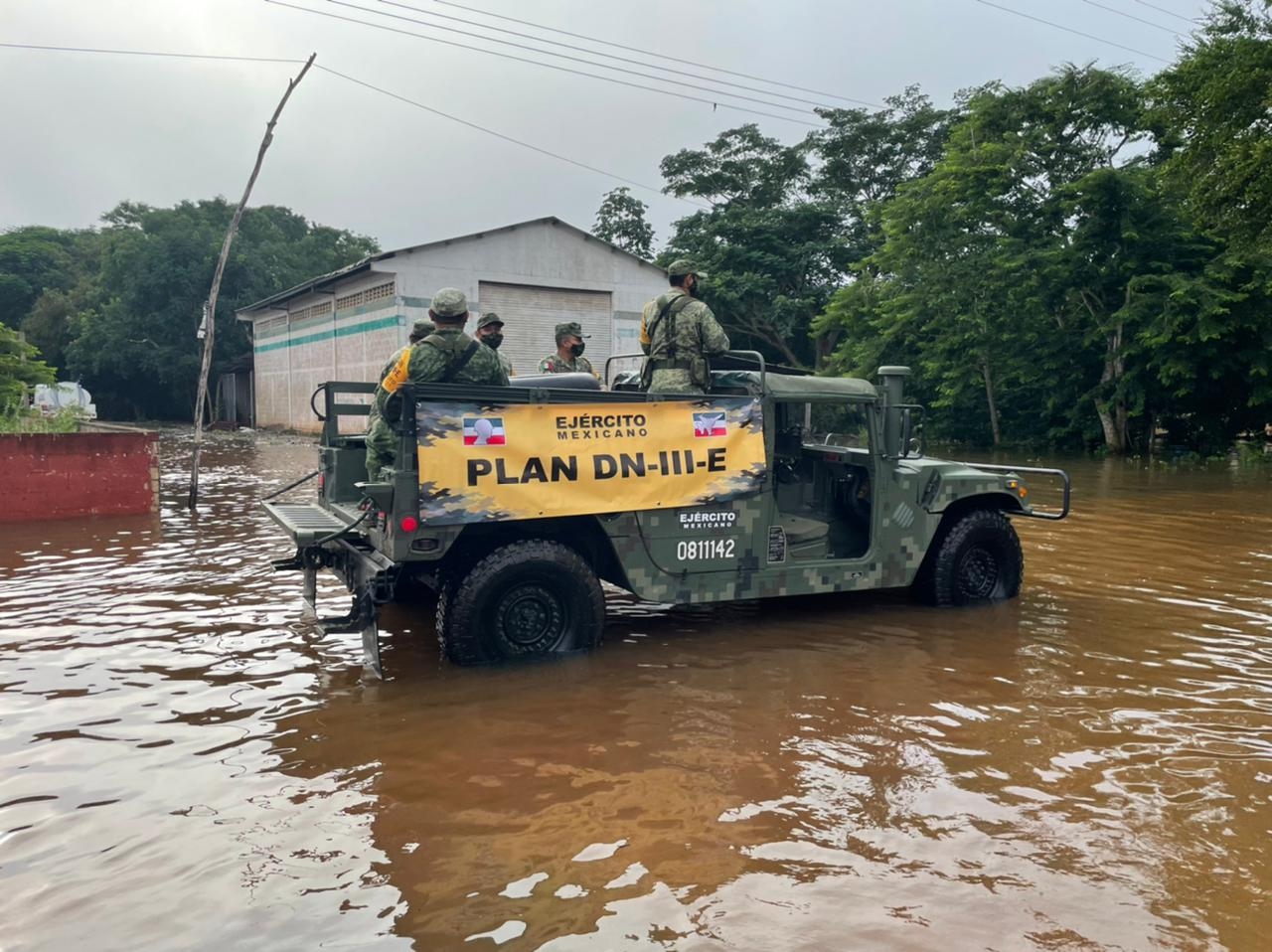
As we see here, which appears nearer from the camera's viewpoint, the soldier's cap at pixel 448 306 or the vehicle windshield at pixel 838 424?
the soldier's cap at pixel 448 306

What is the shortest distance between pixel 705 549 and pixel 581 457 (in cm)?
100

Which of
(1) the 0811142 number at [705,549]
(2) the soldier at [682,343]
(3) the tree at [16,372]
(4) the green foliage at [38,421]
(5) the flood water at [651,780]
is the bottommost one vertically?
(5) the flood water at [651,780]

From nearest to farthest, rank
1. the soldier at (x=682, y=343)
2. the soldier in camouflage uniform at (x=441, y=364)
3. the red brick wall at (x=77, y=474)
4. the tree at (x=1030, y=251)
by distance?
the soldier in camouflage uniform at (x=441, y=364), the soldier at (x=682, y=343), the red brick wall at (x=77, y=474), the tree at (x=1030, y=251)

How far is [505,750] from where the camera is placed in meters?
4.38

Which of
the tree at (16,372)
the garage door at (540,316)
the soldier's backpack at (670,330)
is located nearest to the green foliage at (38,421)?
the tree at (16,372)

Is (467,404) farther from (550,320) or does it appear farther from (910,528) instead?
(550,320)

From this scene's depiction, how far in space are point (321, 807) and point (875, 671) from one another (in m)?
3.19

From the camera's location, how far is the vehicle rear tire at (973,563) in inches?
274

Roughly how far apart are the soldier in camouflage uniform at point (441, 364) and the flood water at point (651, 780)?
4.17 ft

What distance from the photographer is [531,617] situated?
221 inches

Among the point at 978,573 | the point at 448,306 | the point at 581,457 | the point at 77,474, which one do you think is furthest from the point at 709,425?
the point at 77,474

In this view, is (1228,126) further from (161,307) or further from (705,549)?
(161,307)

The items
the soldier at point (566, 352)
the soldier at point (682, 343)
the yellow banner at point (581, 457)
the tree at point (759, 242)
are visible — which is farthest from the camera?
the tree at point (759, 242)

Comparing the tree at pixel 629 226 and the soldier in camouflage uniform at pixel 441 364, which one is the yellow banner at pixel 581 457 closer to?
the soldier in camouflage uniform at pixel 441 364
